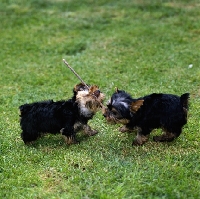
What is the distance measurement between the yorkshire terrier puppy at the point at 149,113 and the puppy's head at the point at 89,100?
0.80 feet

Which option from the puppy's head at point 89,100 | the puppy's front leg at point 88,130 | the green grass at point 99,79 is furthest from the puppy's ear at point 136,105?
the puppy's front leg at point 88,130

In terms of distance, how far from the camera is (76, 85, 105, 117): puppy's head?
6.48m

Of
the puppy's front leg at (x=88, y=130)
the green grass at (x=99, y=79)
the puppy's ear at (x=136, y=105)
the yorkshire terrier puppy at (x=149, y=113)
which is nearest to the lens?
the green grass at (x=99, y=79)

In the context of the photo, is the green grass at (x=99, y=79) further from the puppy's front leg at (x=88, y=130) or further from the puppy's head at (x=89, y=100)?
the puppy's head at (x=89, y=100)

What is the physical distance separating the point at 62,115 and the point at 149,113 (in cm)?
137

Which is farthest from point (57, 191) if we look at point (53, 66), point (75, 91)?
point (53, 66)

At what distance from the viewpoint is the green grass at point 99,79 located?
5535mm

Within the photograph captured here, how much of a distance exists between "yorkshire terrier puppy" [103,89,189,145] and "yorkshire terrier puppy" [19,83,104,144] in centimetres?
38

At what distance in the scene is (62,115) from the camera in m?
6.66

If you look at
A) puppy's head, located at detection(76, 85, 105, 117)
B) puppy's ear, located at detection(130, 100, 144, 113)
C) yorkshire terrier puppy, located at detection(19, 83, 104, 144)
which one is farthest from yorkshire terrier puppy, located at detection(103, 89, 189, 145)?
yorkshire terrier puppy, located at detection(19, 83, 104, 144)

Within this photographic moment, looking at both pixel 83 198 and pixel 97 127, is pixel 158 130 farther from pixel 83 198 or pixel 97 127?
pixel 83 198

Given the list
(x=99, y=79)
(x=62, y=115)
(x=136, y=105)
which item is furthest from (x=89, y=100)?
(x=99, y=79)

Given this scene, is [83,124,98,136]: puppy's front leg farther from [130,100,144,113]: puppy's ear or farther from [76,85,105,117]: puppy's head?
[130,100,144,113]: puppy's ear

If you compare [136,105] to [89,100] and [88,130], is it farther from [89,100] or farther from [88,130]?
[88,130]
